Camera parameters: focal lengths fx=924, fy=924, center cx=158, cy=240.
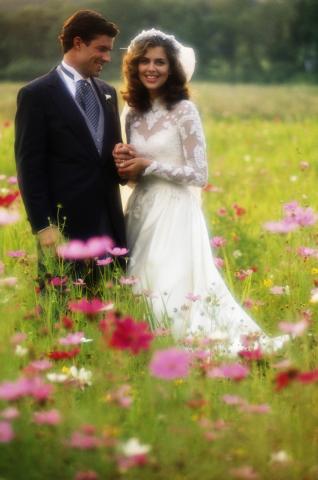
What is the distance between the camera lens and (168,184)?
4.31 m

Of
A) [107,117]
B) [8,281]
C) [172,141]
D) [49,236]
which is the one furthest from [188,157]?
[8,281]

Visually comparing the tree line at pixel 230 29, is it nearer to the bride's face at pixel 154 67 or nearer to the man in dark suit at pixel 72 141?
the bride's face at pixel 154 67

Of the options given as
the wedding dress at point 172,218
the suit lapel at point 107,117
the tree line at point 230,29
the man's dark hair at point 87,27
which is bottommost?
the tree line at point 230,29

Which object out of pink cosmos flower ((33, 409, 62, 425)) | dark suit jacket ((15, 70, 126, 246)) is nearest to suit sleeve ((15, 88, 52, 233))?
dark suit jacket ((15, 70, 126, 246))

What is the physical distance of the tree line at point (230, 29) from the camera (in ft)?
92.6

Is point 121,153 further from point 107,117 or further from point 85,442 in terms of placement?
point 85,442

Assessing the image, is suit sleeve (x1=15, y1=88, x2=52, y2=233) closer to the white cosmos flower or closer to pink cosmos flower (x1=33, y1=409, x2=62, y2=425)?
pink cosmos flower (x1=33, y1=409, x2=62, y2=425)

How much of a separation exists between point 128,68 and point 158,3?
2826cm

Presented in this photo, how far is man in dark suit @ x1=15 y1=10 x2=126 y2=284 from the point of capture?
13.0 ft

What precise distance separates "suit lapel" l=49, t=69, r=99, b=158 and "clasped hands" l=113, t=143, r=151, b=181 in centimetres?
12

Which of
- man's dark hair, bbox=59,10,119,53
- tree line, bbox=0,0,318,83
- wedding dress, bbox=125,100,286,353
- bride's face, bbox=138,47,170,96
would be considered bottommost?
tree line, bbox=0,0,318,83

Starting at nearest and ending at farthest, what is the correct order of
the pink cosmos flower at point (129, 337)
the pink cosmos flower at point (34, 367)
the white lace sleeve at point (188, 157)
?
the pink cosmos flower at point (129, 337), the pink cosmos flower at point (34, 367), the white lace sleeve at point (188, 157)

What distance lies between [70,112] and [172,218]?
2.34 ft

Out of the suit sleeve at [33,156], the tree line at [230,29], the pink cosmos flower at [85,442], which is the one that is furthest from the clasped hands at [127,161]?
the tree line at [230,29]
